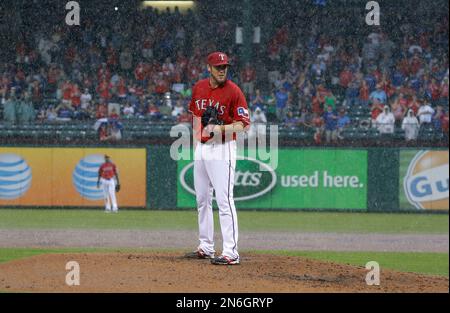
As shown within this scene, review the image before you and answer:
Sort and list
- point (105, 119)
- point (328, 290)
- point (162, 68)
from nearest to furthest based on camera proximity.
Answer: point (328, 290)
point (105, 119)
point (162, 68)

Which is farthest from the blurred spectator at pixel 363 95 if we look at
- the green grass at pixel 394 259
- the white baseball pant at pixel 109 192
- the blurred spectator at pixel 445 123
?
the green grass at pixel 394 259

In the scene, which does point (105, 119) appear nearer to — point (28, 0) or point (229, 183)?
point (28, 0)

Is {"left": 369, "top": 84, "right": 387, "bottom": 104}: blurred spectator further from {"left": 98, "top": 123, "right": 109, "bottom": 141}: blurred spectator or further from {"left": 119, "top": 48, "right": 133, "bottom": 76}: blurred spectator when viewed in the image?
{"left": 98, "top": 123, "right": 109, "bottom": 141}: blurred spectator

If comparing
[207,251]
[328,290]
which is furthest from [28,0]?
[328,290]

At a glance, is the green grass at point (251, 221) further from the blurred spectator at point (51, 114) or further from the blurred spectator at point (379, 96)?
the blurred spectator at point (379, 96)

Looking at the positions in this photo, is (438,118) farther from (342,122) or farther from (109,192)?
(109,192)

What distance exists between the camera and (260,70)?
25938mm

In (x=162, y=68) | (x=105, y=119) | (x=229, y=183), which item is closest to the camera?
(x=229, y=183)

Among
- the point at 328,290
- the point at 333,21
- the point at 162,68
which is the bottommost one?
the point at 328,290

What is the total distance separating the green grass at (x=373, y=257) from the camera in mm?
12039

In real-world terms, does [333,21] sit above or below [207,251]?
above

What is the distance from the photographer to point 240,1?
27172 mm

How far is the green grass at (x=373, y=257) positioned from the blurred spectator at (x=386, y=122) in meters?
8.87

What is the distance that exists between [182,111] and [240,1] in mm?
5609
